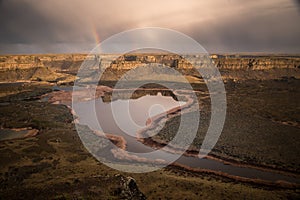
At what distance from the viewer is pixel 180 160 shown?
133 feet

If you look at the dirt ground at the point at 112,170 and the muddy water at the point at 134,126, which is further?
the muddy water at the point at 134,126

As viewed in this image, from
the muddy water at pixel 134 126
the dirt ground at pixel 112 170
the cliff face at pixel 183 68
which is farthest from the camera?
the cliff face at pixel 183 68

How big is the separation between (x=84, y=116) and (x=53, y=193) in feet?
146

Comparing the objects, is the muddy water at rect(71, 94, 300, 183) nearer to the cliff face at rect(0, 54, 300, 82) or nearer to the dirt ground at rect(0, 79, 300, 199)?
the dirt ground at rect(0, 79, 300, 199)

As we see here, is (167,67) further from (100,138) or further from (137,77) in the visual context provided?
(100,138)

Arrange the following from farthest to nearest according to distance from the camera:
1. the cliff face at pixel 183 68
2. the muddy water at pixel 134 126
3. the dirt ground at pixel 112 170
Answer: the cliff face at pixel 183 68
the muddy water at pixel 134 126
the dirt ground at pixel 112 170

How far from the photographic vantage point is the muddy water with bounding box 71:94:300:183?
119 ft

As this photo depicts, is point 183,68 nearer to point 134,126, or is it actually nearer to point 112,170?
Result: point 134,126

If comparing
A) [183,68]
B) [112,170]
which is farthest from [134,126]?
[183,68]

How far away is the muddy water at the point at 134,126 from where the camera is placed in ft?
119

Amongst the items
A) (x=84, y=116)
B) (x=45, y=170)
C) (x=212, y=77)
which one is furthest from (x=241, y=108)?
(x=212, y=77)

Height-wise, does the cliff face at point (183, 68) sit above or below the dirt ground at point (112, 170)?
above

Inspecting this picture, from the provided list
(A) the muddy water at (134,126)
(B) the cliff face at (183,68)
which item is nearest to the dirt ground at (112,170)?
(A) the muddy water at (134,126)

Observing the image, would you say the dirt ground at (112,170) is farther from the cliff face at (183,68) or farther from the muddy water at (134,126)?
the cliff face at (183,68)
